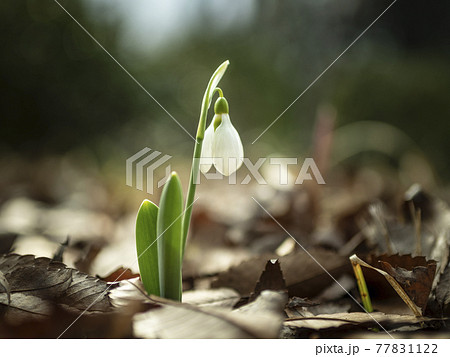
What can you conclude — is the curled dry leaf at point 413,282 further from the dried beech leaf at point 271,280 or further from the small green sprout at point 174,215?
the small green sprout at point 174,215

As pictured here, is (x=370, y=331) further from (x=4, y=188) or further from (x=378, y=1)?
(x=378, y=1)

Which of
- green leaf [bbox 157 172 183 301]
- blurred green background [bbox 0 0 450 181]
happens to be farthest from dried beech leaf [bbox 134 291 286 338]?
blurred green background [bbox 0 0 450 181]

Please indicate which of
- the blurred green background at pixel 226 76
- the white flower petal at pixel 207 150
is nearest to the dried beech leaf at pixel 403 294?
the white flower petal at pixel 207 150

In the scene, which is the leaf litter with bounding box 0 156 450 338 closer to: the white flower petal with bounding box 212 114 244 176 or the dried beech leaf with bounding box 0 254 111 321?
the dried beech leaf with bounding box 0 254 111 321

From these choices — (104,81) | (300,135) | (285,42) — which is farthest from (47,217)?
(285,42)

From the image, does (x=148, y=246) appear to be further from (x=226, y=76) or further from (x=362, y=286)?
(x=226, y=76)
